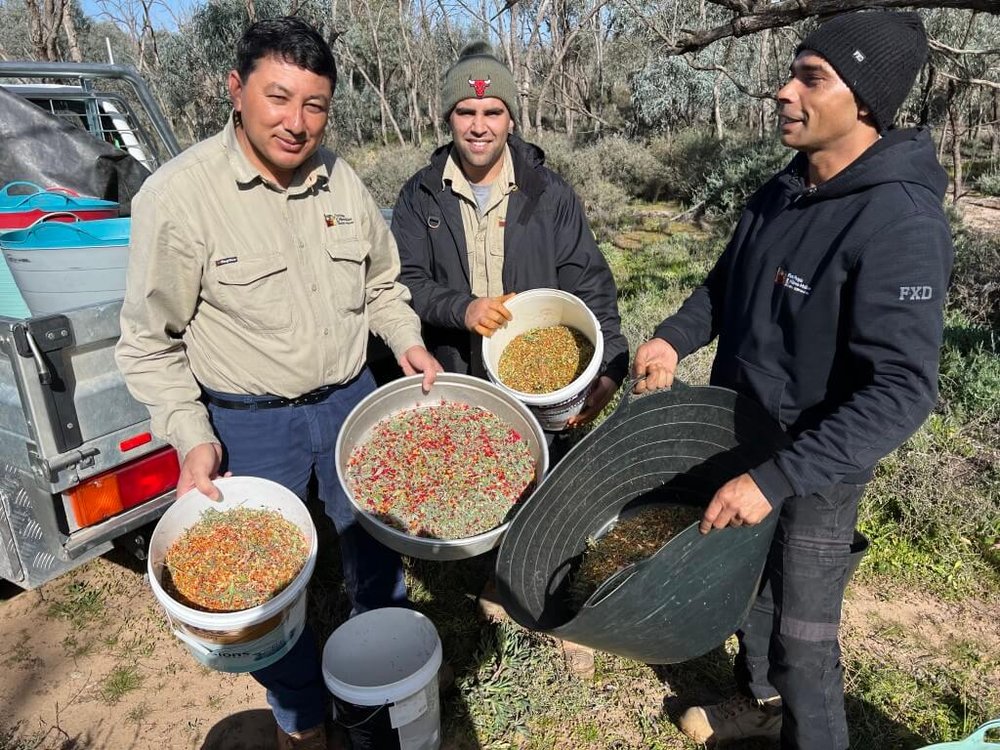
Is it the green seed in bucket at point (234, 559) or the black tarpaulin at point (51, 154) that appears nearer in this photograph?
the green seed in bucket at point (234, 559)

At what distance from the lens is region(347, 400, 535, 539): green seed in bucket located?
2295 mm

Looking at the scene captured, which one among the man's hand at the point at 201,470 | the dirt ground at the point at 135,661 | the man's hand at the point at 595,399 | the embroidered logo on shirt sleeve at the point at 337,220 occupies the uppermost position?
the embroidered logo on shirt sleeve at the point at 337,220

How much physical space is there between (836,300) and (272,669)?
6.76 ft

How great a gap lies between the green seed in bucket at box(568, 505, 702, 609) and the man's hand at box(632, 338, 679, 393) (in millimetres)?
432

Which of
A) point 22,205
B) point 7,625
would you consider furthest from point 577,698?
point 22,205

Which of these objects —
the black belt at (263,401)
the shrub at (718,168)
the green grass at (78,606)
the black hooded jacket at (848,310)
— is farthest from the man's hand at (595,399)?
the shrub at (718,168)

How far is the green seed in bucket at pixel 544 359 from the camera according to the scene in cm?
264

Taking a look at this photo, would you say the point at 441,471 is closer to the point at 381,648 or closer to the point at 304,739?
the point at 381,648

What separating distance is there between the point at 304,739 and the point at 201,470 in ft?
3.76

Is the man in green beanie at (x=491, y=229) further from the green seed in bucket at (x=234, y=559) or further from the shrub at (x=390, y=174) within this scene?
the shrub at (x=390, y=174)

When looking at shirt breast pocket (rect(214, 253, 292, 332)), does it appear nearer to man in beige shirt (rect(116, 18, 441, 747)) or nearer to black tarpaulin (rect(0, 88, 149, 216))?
man in beige shirt (rect(116, 18, 441, 747))

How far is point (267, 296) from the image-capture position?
6.86 ft

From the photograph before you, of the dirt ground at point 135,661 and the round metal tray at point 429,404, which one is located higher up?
the round metal tray at point 429,404

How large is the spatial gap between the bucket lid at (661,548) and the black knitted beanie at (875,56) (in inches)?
32.7
